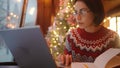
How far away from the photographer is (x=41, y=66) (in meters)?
0.85

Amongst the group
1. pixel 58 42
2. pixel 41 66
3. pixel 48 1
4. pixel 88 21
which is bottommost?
pixel 58 42

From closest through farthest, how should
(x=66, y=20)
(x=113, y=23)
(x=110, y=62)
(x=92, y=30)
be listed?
(x=110, y=62)
(x=92, y=30)
(x=113, y=23)
(x=66, y=20)

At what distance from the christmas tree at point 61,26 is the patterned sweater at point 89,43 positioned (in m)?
0.86

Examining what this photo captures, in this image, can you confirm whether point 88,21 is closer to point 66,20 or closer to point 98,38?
point 98,38

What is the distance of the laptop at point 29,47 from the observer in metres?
0.77

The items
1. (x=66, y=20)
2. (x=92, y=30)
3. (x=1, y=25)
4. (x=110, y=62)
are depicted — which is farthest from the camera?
(x=1, y=25)

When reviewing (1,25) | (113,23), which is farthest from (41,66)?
(1,25)

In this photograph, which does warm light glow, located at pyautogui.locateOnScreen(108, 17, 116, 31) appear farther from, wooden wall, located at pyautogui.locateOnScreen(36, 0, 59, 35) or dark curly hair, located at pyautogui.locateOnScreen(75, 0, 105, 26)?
wooden wall, located at pyautogui.locateOnScreen(36, 0, 59, 35)

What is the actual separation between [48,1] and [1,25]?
82 cm

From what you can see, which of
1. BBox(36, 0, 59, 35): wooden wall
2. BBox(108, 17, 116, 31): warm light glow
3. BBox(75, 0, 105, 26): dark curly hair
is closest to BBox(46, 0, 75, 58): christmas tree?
BBox(108, 17, 116, 31): warm light glow

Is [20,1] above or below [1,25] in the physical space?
above

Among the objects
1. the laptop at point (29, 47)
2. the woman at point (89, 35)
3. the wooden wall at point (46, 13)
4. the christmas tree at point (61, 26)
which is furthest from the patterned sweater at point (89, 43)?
the wooden wall at point (46, 13)

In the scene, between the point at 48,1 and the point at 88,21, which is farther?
the point at 48,1

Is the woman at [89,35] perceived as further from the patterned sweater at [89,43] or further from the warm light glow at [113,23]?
the warm light glow at [113,23]
